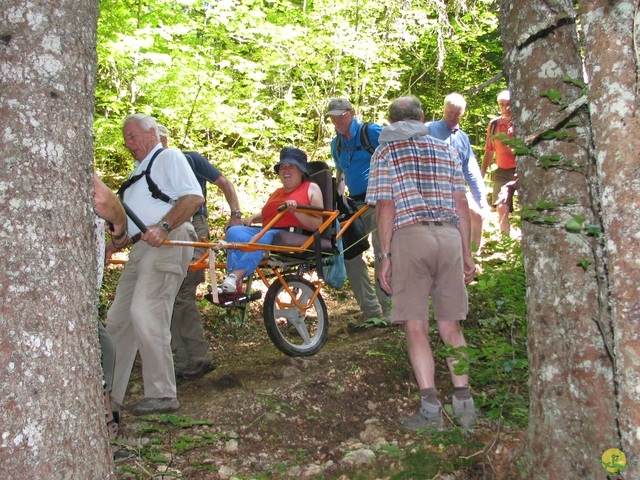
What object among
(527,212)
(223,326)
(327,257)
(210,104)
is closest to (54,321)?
(527,212)

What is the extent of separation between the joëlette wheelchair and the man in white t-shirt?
2.07 ft

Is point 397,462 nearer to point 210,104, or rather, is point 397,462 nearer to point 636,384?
point 636,384

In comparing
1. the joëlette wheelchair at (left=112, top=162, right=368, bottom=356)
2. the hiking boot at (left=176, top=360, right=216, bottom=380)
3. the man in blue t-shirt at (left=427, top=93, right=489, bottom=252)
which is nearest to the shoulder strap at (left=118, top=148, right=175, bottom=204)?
the joëlette wheelchair at (left=112, top=162, right=368, bottom=356)

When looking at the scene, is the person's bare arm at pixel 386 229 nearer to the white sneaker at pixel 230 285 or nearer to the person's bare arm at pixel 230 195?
the white sneaker at pixel 230 285

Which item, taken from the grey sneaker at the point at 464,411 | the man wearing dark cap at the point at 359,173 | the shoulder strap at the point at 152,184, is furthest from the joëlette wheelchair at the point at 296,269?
the grey sneaker at the point at 464,411

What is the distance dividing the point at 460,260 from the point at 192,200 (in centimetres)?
208

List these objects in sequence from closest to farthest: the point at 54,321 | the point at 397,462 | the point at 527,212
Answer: the point at 54,321 < the point at 527,212 < the point at 397,462

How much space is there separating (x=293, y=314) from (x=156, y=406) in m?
1.81

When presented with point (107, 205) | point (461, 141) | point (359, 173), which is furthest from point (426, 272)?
point (461, 141)

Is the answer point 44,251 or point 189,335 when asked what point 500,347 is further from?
point 189,335

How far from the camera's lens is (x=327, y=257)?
6.52 metres

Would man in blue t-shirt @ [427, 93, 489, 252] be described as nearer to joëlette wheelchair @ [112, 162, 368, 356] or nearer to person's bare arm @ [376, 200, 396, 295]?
joëlette wheelchair @ [112, 162, 368, 356]

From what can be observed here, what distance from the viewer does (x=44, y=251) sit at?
2508 mm

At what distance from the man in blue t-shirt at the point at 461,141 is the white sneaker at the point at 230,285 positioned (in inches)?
107
